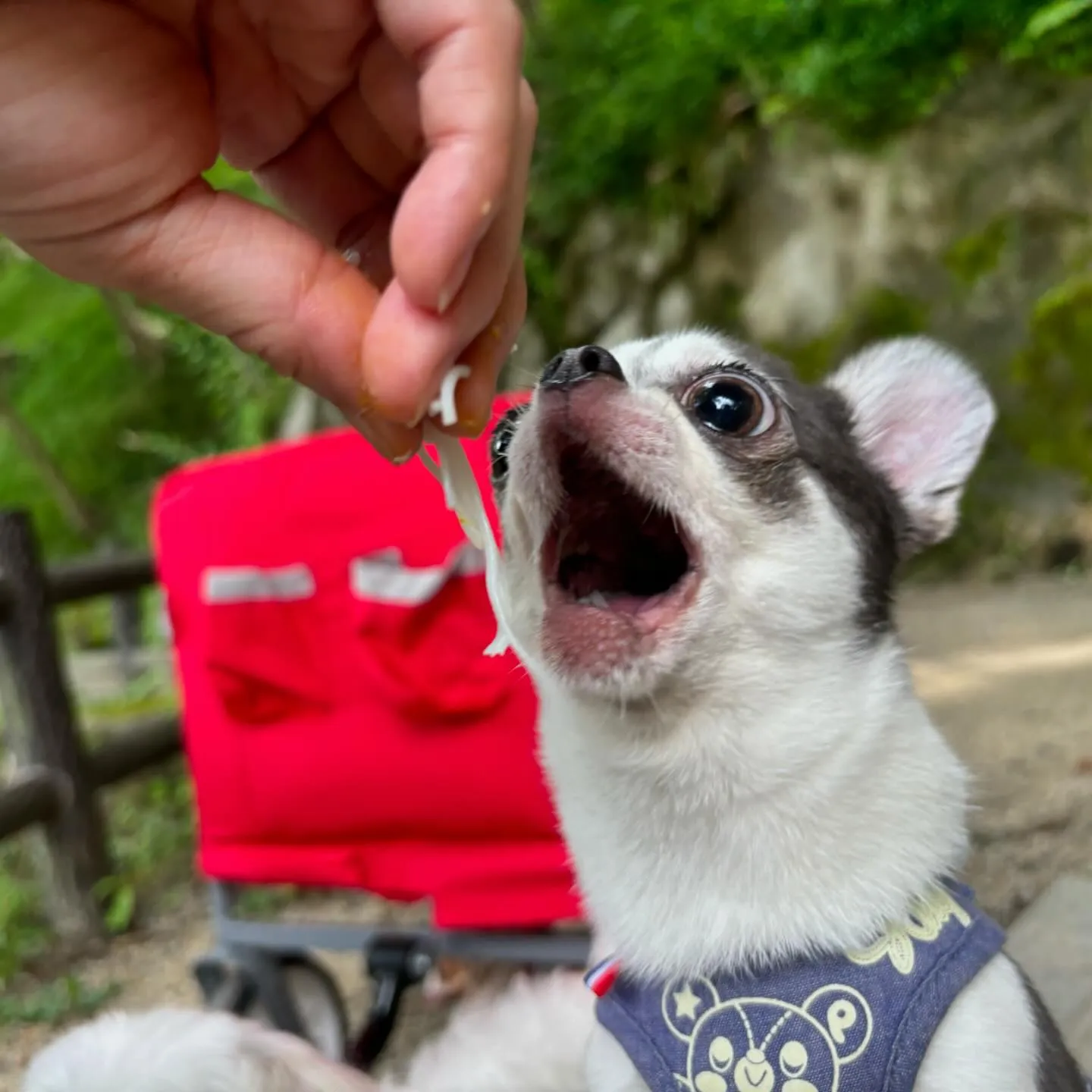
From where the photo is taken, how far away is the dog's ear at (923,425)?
3.84 ft

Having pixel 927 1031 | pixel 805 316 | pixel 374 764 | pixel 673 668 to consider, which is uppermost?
pixel 673 668

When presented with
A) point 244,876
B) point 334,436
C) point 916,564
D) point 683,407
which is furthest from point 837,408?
point 916,564

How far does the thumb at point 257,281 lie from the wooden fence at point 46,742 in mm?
1906

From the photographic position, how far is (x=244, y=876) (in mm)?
1867

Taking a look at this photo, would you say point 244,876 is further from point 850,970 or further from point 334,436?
point 850,970

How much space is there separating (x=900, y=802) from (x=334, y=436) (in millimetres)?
1132

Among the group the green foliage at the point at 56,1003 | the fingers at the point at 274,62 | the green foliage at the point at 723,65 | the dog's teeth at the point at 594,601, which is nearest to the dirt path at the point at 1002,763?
the green foliage at the point at 56,1003

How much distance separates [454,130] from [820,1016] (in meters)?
0.79

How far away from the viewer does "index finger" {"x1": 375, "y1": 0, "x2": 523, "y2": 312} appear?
617 millimetres

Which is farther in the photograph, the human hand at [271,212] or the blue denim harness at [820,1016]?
the blue denim harness at [820,1016]

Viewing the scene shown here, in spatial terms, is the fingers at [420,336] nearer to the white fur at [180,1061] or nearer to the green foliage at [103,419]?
the white fur at [180,1061]

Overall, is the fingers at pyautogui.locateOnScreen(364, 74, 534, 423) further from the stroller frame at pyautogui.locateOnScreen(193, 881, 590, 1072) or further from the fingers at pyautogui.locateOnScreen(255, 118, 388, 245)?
the stroller frame at pyautogui.locateOnScreen(193, 881, 590, 1072)

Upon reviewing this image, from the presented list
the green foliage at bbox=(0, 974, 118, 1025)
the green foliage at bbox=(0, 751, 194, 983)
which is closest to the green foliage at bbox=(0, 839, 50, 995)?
the green foliage at bbox=(0, 751, 194, 983)

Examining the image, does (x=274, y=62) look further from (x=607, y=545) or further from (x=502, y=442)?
(x=607, y=545)
